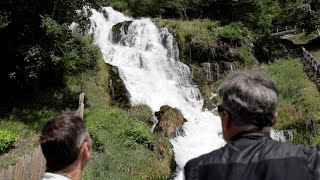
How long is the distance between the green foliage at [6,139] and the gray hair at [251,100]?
46.4 feet

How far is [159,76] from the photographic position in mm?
25203

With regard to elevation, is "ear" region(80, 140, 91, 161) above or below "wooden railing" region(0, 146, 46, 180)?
above

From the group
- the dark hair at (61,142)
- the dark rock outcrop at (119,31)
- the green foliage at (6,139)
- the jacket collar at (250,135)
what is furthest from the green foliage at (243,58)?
the jacket collar at (250,135)

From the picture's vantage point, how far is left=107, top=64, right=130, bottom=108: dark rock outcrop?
2166cm

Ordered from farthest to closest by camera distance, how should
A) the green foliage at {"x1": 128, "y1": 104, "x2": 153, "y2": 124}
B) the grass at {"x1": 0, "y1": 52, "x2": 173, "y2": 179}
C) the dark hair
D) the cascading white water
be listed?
the green foliage at {"x1": 128, "y1": 104, "x2": 153, "y2": 124} → the cascading white water → the grass at {"x1": 0, "y1": 52, "x2": 173, "y2": 179} → the dark hair

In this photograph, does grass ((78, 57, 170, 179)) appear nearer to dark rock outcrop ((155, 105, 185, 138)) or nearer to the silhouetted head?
dark rock outcrop ((155, 105, 185, 138))

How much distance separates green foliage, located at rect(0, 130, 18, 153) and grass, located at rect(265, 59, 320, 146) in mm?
10054

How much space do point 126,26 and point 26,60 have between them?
1210cm

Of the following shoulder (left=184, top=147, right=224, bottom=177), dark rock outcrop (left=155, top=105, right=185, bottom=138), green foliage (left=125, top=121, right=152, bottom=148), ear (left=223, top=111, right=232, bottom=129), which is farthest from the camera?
dark rock outcrop (left=155, top=105, right=185, bottom=138)

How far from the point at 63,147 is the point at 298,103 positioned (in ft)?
59.1

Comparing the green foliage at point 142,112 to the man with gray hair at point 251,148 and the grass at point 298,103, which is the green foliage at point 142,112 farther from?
the man with gray hair at point 251,148

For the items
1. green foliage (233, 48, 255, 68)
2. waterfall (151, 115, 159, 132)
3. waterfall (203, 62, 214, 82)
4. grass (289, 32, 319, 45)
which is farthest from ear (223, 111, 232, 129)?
grass (289, 32, 319, 45)

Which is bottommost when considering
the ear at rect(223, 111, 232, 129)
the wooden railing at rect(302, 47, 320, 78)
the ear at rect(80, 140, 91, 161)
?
the wooden railing at rect(302, 47, 320, 78)

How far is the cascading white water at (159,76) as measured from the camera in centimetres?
1878
